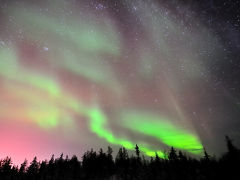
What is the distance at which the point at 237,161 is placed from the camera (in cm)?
4631

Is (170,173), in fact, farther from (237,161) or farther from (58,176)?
(58,176)

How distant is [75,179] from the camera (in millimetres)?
71562

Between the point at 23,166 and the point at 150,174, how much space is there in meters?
64.7

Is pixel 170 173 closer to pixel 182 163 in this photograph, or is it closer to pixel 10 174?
pixel 182 163

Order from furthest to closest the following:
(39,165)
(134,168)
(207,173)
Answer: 1. (39,165)
2. (134,168)
3. (207,173)

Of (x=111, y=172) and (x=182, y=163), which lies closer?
(x=182, y=163)

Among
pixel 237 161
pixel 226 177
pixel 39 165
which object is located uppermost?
pixel 39 165

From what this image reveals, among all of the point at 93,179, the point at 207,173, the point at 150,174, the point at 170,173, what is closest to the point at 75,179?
the point at 93,179

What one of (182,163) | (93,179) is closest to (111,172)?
(93,179)

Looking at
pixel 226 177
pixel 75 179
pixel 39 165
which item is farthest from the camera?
pixel 39 165

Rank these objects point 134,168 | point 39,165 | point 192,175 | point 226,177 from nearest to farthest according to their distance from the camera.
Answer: point 226,177 → point 192,175 → point 134,168 → point 39,165

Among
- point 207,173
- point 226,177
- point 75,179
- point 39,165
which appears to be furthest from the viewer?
point 39,165

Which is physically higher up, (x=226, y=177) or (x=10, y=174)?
(x=10, y=174)

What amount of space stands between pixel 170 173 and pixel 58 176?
5081 cm
